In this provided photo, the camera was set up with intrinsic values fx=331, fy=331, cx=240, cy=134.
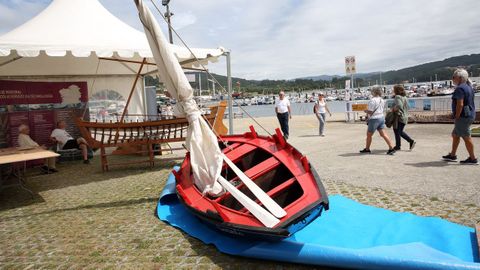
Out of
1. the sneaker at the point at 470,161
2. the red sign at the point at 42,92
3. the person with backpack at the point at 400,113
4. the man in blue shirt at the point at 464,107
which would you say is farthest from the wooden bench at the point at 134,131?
the sneaker at the point at 470,161

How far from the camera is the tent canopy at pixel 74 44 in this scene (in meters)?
6.50

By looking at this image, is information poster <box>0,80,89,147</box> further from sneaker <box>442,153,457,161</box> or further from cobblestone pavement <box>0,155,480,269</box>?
sneaker <box>442,153,457,161</box>

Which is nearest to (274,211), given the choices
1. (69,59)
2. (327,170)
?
(327,170)

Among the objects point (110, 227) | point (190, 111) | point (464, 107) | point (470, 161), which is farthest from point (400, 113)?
point (110, 227)

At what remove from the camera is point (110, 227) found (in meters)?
4.50

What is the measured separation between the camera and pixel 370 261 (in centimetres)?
282

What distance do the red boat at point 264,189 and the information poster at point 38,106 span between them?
661 cm

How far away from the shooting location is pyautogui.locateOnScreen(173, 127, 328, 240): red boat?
3184 millimetres

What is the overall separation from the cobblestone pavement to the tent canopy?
108 inches

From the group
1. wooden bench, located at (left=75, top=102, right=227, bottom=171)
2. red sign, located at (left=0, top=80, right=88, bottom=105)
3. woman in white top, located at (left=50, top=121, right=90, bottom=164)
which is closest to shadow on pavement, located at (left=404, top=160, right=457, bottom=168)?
wooden bench, located at (left=75, top=102, right=227, bottom=171)

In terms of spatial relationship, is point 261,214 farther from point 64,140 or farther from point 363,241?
point 64,140

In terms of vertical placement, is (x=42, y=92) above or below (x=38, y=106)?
above

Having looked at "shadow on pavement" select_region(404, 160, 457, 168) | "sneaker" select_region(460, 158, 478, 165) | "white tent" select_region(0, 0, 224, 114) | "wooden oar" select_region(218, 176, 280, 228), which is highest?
"white tent" select_region(0, 0, 224, 114)

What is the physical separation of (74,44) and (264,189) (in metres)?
5.08
